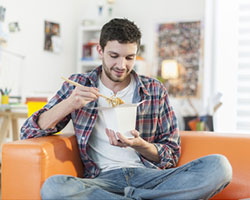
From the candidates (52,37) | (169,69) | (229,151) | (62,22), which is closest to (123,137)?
(229,151)

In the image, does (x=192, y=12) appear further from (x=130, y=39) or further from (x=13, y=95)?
(x=130, y=39)

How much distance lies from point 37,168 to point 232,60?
10.2ft

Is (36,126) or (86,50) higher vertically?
(86,50)

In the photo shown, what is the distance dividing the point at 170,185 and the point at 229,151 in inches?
17.5

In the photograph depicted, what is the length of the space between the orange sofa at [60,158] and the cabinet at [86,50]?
350 centimetres

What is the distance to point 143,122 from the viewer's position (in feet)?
6.16

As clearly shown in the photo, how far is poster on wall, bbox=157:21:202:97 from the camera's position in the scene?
5.01 metres

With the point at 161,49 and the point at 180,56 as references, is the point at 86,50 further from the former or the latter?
the point at 180,56

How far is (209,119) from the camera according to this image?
338 centimetres

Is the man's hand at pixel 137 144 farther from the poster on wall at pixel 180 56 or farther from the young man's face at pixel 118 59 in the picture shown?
the poster on wall at pixel 180 56

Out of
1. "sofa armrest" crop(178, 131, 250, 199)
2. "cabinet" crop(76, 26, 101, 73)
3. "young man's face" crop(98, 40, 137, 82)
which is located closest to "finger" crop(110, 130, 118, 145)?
"young man's face" crop(98, 40, 137, 82)

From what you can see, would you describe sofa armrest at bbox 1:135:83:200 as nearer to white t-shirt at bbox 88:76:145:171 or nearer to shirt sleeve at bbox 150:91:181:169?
white t-shirt at bbox 88:76:145:171

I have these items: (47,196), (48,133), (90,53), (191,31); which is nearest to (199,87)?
(191,31)

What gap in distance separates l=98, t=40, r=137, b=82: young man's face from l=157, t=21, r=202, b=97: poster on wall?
314 centimetres
